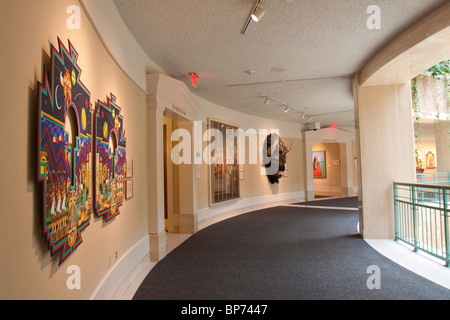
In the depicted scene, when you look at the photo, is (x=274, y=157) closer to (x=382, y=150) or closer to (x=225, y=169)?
(x=225, y=169)

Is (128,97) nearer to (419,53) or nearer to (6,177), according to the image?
(6,177)

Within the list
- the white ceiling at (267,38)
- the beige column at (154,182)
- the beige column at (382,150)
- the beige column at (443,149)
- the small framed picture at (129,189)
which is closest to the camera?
the white ceiling at (267,38)

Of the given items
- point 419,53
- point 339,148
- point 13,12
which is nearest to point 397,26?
point 419,53

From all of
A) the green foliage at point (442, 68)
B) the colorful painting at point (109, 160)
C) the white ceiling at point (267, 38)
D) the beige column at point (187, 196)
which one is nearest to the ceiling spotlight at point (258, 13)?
the white ceiling at point (267, 38)

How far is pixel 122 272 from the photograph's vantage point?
3113 millimetres

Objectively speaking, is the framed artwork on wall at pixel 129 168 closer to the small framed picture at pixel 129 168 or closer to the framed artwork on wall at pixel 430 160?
the small framed picture at pixel 129 168

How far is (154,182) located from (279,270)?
2297mm

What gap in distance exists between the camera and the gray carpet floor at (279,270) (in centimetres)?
292

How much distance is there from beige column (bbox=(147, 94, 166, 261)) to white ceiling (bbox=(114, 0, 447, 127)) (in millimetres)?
1000

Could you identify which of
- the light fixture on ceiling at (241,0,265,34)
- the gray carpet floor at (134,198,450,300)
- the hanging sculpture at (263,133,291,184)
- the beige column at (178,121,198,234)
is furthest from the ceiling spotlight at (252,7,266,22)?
the hanging sculpture at (263,133,291,184)

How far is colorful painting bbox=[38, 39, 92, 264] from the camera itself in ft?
4.78

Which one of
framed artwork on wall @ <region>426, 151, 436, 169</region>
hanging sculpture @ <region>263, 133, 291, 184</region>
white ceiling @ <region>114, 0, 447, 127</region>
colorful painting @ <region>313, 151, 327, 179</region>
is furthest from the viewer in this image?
framed artwork on wall @ <region>426, 151, 436, 169</region>

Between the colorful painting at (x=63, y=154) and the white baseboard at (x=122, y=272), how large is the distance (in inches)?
31.3

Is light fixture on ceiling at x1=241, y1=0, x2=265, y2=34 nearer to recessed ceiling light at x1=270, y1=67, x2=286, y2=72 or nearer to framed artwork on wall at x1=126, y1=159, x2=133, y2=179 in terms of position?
recessed ceiling light at x1=270, y1=67, x2=286, y2=72
